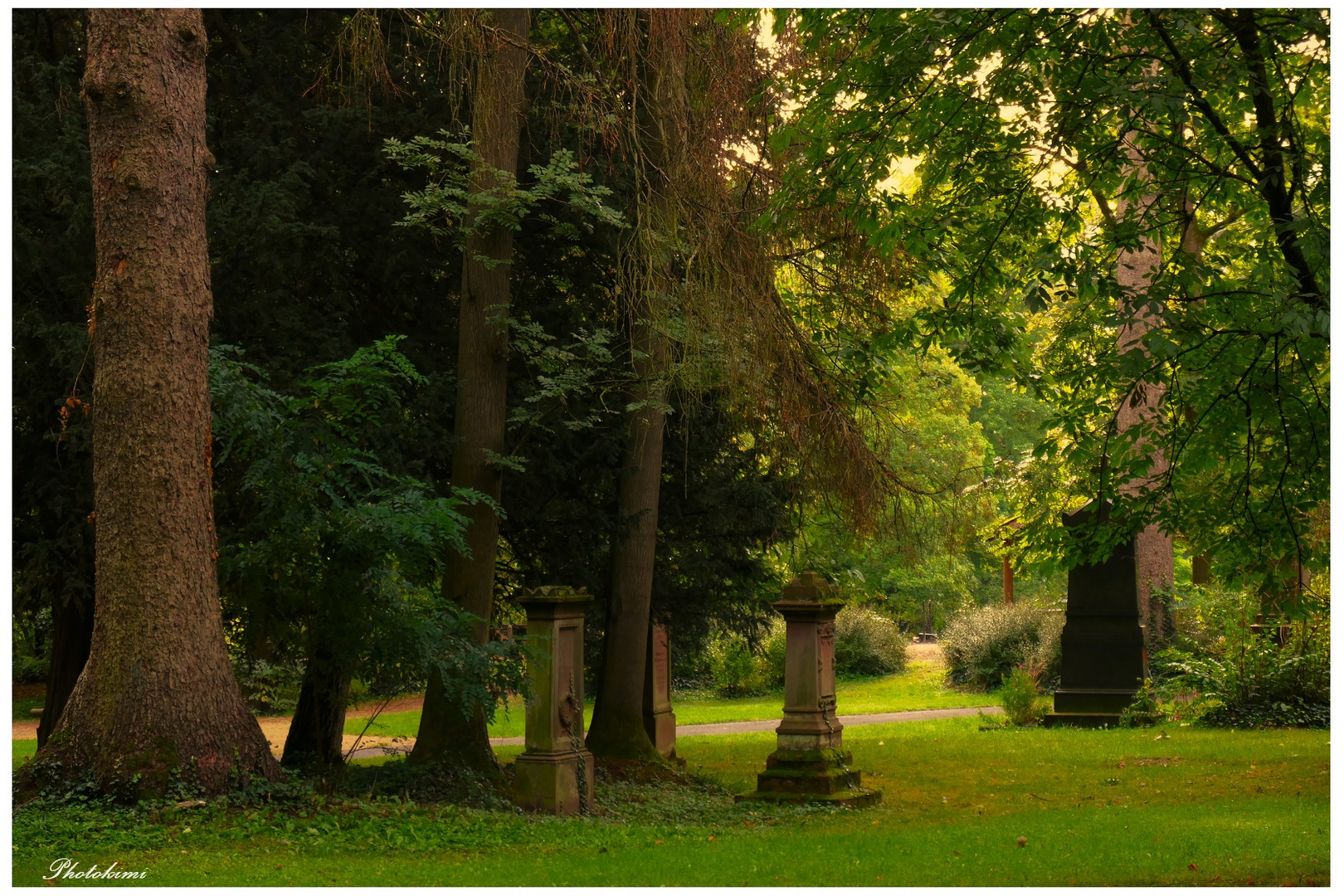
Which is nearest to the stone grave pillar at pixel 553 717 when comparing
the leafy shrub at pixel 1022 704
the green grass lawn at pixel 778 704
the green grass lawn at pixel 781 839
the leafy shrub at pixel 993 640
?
the green grass lawn at pixel 781 839

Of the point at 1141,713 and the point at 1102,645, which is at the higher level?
the point at 1102,645

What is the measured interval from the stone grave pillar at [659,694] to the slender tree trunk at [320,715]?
403 cm

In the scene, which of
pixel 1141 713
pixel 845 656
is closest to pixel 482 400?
pixel 1141 713

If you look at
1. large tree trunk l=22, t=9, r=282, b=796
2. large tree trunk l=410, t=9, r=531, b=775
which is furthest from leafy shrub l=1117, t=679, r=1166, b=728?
large tree trunk l=22, t=9, r=282, b=796

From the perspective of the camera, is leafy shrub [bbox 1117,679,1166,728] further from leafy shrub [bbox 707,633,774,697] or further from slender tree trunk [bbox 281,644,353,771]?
leafy shrub [bbox 707,633,774,697]

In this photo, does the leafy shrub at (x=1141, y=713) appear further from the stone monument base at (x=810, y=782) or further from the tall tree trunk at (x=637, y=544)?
the tall tree trunk at (x=637, y=544)

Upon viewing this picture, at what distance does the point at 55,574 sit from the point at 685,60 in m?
7.41

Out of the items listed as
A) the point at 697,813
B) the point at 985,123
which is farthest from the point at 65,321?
the point at 985,123

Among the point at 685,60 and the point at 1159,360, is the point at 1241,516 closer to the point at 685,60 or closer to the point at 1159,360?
the point at 1159,360

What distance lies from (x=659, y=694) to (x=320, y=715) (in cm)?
519

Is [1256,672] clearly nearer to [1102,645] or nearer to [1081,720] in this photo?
[1102,645]

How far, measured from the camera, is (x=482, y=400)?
12.0m

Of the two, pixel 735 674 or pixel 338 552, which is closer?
pixel 338 552

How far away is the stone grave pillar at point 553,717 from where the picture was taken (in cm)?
1063
